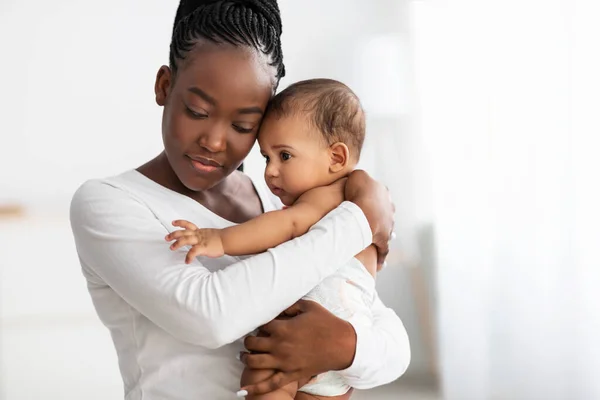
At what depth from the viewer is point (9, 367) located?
3.26 m

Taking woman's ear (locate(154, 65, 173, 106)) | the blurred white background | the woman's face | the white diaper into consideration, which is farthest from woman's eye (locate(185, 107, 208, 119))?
the blurred white background

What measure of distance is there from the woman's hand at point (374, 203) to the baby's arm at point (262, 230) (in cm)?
4

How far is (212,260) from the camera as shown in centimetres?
134

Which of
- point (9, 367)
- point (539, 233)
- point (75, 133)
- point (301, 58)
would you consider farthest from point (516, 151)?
point (9, 367)

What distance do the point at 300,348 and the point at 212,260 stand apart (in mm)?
255

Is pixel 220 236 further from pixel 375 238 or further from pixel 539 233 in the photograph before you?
pixel 539 233

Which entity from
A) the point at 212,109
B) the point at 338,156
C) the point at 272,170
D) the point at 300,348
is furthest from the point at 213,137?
the point at 300,348

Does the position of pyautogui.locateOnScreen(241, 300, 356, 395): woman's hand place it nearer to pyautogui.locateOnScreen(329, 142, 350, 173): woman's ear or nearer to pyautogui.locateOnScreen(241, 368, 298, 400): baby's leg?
pyautogui.locateOnScreen(241, 368, 298, 400): baby's leg

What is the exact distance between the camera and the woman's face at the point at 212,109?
1.28 m

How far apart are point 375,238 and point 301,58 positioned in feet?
7.62

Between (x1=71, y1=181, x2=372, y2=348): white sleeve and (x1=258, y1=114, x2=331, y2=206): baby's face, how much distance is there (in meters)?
0.15

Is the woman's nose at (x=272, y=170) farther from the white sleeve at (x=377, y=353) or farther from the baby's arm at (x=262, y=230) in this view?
the white sleeve at (x=377, y=353)

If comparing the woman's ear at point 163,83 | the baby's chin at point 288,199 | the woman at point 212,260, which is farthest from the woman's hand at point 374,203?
the woman's ear at point 163,83

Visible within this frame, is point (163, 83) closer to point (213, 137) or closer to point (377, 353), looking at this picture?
point (213, 137)
